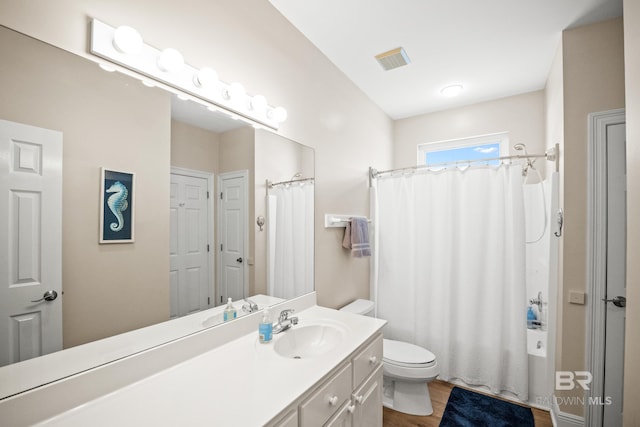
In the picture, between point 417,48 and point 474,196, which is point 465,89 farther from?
point 474,196

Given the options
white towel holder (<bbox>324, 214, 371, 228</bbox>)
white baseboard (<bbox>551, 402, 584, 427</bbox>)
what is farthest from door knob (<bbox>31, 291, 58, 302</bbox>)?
white baseboard (<bbox>551, 402, 584, 427</bbox>)

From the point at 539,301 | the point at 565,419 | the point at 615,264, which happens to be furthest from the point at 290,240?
the point at 539,301

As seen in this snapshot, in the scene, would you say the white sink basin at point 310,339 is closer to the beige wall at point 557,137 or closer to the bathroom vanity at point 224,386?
the bathroom vanity at point 224,386

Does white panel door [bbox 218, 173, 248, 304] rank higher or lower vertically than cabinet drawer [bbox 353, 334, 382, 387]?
higher

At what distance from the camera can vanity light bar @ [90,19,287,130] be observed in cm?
95

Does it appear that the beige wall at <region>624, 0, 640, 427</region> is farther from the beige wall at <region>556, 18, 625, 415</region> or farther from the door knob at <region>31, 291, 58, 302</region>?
the door knob at <region>31, 291, 58, 302</region>

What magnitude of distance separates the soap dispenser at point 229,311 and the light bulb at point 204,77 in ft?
3.20

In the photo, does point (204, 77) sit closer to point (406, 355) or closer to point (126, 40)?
point (126, 40)

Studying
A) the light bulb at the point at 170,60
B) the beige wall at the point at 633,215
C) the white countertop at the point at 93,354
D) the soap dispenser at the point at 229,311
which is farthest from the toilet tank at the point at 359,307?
the light bulb at the point at 170,60

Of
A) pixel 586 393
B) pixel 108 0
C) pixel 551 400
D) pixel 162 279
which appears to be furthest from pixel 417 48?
pixel 551 400

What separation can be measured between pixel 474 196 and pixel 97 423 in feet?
8.40

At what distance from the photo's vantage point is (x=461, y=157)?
124 inches

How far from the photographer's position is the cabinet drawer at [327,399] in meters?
0.95

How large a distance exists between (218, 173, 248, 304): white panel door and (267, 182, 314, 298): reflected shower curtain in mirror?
19 centimetres
